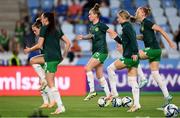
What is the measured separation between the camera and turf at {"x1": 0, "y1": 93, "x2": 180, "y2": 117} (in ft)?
50.7

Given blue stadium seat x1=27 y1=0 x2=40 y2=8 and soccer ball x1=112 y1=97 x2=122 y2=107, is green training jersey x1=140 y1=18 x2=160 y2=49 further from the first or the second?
blue stadium seat x1=27 y1=0 x2=40 y2=8

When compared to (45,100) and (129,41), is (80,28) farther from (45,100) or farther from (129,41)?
(129,41)

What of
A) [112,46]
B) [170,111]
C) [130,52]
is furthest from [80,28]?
[170,111]

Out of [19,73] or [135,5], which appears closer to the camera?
[19,73]

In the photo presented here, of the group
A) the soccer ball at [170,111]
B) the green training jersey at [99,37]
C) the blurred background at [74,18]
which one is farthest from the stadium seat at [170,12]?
the soccer ball at [170,111]

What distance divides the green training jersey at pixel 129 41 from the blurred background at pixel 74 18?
10.7 meters

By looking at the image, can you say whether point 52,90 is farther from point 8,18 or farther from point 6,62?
point 8,18

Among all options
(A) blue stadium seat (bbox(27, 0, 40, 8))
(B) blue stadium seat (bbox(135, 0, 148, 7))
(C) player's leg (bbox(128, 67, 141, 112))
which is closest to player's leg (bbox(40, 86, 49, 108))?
(C) player's leg (bbox(128, 67, 141, 112))

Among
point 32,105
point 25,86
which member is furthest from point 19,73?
point 32,105

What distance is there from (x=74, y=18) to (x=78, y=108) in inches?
521

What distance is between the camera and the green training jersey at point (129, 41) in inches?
636

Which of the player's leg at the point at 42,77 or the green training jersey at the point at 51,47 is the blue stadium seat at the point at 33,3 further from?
the green training jersey at the point at 51,47

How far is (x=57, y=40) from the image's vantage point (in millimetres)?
15836

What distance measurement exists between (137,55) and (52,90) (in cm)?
219
